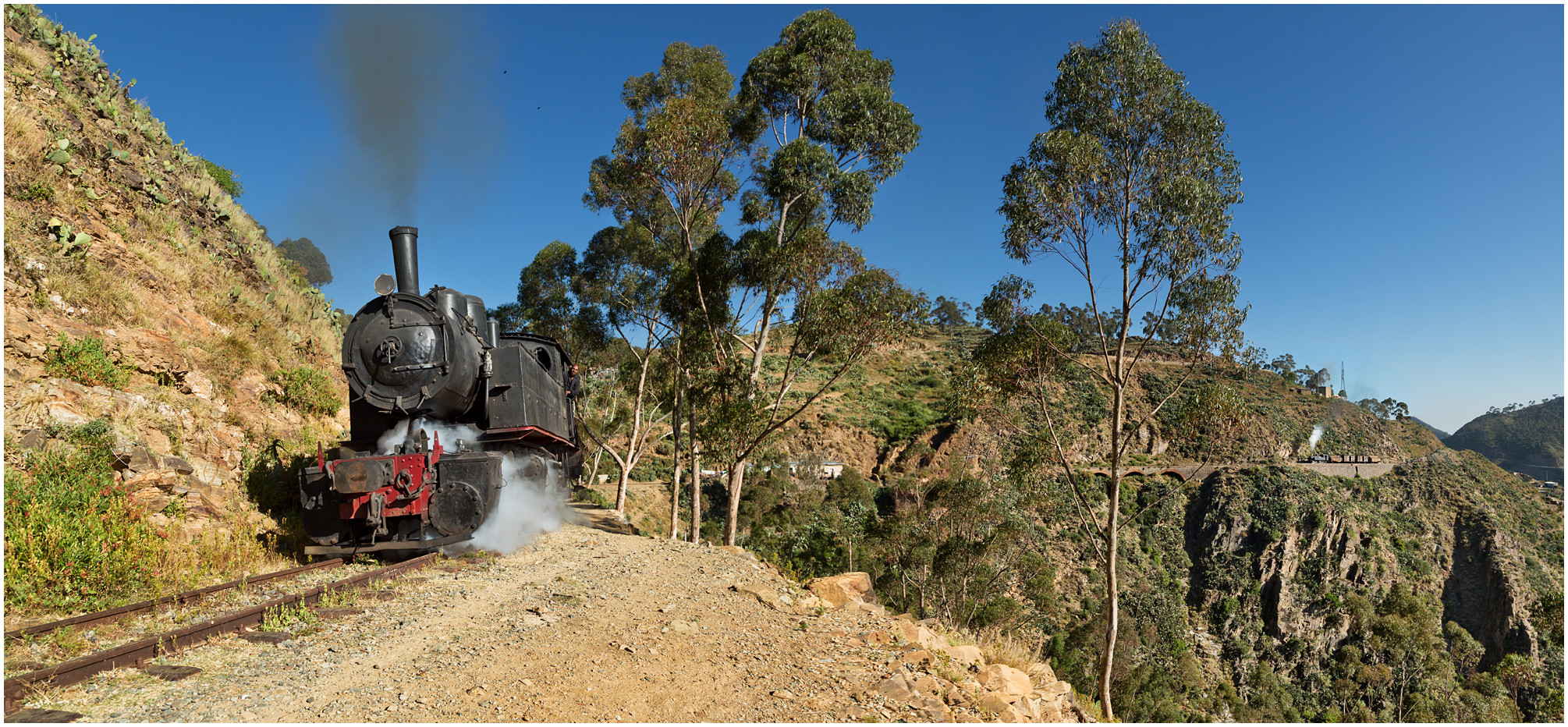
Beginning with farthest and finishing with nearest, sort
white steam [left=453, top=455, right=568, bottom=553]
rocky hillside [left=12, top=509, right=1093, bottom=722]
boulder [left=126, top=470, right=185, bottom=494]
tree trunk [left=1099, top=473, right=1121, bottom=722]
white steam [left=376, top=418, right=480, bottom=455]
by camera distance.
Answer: tree trunk [left=1099, top=473, right=1121, bottom=722] < white steam [left=453, top=455, right=568, bottom=553] < white steam [left=376, top=418, right=480, bottom=455] < boulder [left=126, top=470, right=185, bottom=494] < rocky hillside [left=12, top=509, right=1093, bottom=722]

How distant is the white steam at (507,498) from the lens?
30.0 ft

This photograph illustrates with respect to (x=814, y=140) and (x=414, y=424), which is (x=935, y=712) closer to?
(x=414, y=424)

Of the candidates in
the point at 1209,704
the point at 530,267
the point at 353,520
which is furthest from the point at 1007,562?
the point at 353,520

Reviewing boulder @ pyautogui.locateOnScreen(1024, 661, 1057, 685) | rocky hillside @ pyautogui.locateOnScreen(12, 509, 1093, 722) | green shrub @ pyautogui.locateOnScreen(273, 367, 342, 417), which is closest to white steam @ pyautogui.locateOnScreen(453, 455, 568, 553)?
rocky hillside @ pyautogui.locateOnScreen(12, 509, 1093, 722)

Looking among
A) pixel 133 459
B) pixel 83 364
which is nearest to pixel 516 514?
pixel 133 459

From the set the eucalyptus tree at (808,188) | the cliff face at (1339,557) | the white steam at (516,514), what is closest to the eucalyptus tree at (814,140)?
the eucalyptus tree at (808,188)

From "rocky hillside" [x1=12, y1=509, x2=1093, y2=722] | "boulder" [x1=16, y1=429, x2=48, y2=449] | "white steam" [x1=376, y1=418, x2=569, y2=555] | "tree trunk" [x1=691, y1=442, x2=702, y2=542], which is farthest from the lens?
"tree trunk" [x1=691, y1=442, x2=702, y2=542]

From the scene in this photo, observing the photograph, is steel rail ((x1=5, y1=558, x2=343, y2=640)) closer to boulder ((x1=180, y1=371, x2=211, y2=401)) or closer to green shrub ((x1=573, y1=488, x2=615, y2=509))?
boulder ((x1=180, y1=371, x2=211, y2=401))

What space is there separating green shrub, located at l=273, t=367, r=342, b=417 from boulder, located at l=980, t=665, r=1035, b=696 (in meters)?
12.1

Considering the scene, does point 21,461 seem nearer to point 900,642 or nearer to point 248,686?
point 248,686

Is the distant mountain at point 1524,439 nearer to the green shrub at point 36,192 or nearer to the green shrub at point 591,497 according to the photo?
the green shrub at point 591,497

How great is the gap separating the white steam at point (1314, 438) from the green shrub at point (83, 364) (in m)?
63.1

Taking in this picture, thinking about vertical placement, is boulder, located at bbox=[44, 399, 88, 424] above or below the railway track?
above

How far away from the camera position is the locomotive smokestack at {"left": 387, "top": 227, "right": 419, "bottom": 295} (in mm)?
10117
